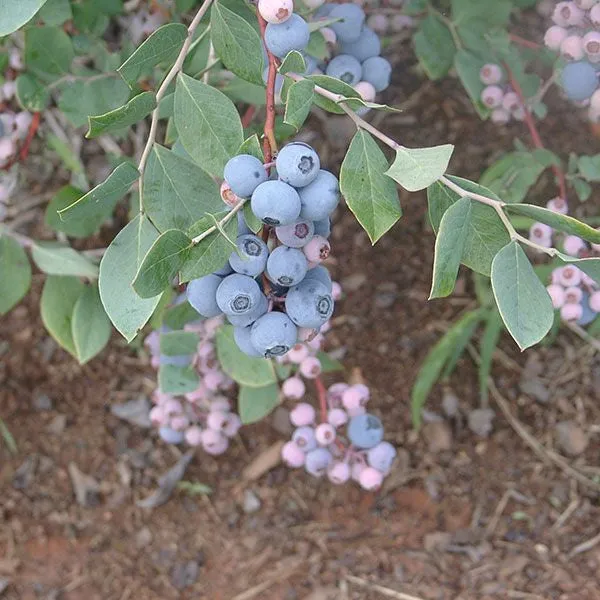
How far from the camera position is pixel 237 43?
3.25 ft

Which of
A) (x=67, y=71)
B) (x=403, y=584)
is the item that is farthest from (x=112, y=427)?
(x=67, y=71)

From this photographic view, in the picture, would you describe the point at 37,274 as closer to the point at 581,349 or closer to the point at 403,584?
the point at 403,584

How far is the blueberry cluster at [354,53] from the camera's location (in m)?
1.21

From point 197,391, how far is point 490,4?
2.91 ft

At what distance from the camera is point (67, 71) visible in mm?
1444

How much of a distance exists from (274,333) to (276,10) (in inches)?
13.2

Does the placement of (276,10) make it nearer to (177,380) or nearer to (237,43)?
(237,43)

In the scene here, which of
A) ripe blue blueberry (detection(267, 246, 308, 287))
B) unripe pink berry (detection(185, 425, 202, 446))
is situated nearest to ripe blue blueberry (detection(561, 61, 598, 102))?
ripe blue blueberry (detection(267, 246, 308, 287))

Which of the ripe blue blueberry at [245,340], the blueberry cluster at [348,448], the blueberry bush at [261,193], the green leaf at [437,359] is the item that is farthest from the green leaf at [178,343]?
the green leaf at [437,359]

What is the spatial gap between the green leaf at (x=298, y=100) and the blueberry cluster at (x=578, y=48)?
0.61 m

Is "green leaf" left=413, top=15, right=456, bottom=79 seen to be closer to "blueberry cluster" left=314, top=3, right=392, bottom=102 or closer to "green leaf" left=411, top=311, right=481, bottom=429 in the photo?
"blueberry cluster" left=314, top=3, right=392, bottom=102

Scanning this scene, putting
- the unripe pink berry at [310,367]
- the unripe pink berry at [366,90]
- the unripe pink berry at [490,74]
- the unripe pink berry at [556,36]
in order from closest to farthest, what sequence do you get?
the unripe pink berry at [366,90] < the unripe pink berry at [556,36] < the unripe pink berry at [310,367] < the unripe pink berry at [490,74]

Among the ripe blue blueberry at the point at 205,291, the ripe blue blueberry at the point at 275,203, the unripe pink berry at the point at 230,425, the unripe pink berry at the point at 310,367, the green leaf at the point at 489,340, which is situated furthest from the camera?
the green leaf at the point at 489,340

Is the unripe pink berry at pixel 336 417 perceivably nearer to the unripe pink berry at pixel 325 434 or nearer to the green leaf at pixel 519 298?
the unripe pink berry at pixel 325 434
